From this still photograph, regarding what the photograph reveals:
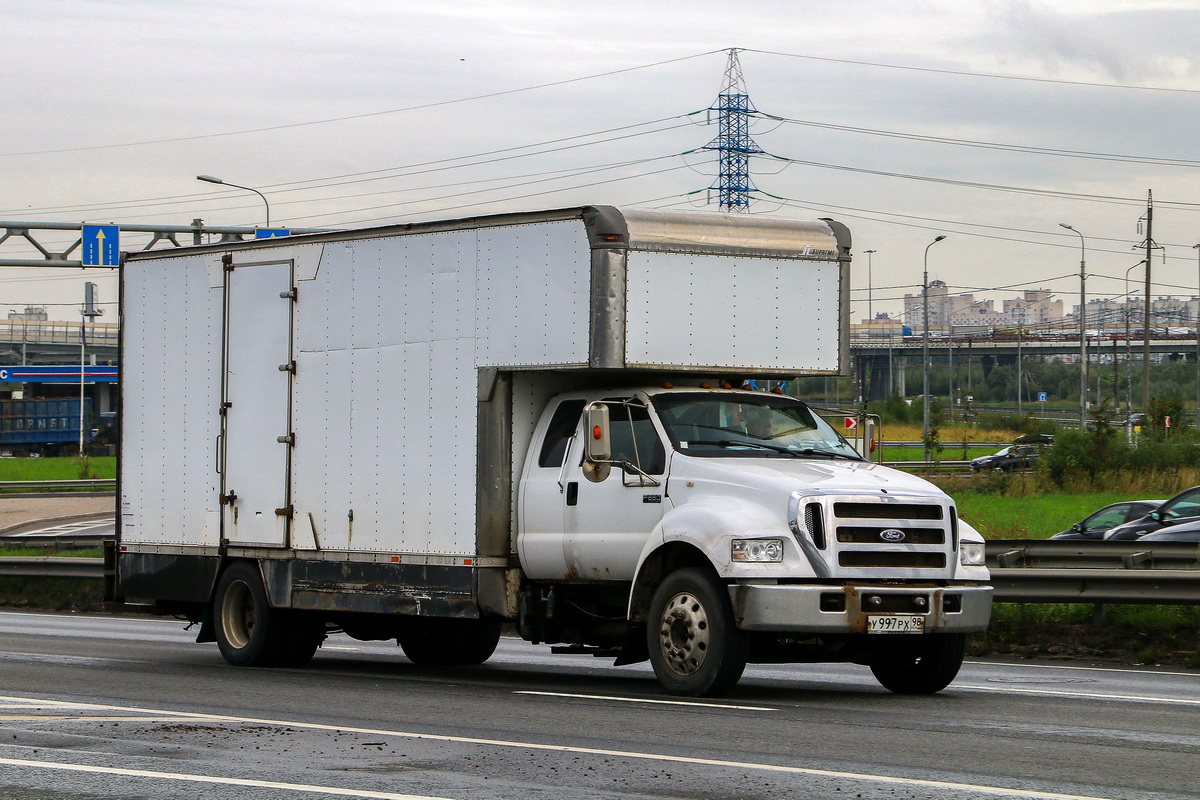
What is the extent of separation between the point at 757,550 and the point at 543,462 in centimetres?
239

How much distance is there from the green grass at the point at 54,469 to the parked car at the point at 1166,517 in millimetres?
47512

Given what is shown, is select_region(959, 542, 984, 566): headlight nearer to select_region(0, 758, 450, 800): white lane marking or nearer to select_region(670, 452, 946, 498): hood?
select_region(670, 452, 946, 498): hood

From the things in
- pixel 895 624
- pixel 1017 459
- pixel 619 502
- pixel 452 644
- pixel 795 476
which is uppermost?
pixel 795 476

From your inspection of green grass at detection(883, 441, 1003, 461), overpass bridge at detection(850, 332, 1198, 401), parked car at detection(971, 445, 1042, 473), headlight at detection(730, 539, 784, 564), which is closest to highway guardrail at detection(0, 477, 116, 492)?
parked car at detection(971, 445, 1042, 473)

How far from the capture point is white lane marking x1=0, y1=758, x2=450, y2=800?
714 cm

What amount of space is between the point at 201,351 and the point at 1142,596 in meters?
8.72

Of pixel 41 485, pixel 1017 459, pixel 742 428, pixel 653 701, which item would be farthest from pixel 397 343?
pixel 41 485

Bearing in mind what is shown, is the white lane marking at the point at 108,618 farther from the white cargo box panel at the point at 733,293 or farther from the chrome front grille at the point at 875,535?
the chrome front grille at the point at 875,535

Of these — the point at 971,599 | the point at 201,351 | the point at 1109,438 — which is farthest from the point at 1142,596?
the point at 1109,438

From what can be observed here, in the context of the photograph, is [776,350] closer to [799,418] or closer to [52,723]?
[799,418]

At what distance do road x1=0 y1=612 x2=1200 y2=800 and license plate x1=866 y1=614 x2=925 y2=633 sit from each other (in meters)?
0.50

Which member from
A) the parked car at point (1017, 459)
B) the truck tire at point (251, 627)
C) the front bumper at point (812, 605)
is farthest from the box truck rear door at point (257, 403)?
the parked car at point (1017, 459)

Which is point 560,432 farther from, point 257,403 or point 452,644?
point 257,403

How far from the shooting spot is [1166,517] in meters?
27.5
